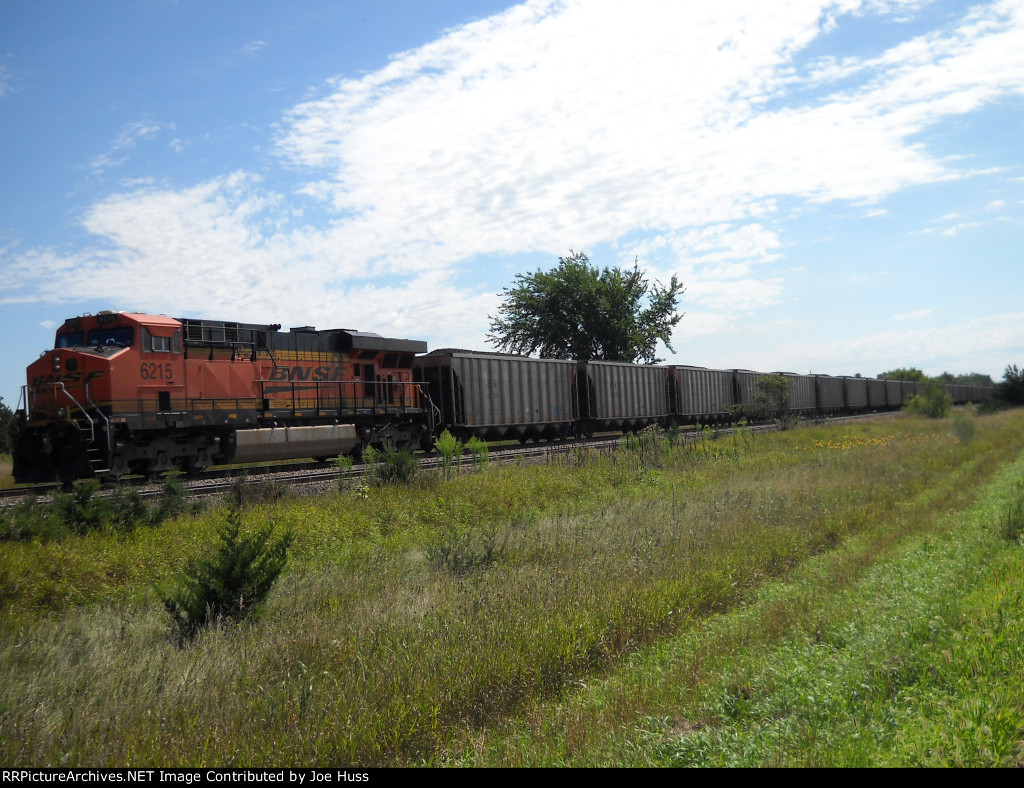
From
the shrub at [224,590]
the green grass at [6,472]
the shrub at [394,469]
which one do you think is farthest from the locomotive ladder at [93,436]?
the shrub at [224,590]

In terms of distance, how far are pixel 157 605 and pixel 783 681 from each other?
21.6 feet

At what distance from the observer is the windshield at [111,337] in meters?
15.5

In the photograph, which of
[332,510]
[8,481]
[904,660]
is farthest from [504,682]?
[8,481]

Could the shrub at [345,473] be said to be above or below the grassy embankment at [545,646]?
above

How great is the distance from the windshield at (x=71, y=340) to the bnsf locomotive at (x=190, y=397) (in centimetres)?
3

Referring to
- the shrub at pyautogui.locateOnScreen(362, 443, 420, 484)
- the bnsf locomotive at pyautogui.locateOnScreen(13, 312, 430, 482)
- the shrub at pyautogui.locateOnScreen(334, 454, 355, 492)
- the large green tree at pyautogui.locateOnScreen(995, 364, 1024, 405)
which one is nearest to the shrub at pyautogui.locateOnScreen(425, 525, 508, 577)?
the shrub at pyautogui.locateOnScreen(334, 454, 355, 492)

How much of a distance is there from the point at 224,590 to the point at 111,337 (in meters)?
10.9

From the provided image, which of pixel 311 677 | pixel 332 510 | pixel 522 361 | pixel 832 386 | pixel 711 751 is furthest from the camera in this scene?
pixel 832 386

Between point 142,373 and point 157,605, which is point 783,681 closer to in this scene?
point 157,605

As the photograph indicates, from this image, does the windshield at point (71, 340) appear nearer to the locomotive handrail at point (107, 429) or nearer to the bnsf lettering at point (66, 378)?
the bnsf lettering at point (66, 378)

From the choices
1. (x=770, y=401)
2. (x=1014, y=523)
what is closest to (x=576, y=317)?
(x=770, y=401)

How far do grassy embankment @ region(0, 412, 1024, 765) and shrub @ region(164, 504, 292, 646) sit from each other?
0.92 feet

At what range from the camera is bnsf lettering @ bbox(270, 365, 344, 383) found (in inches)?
738

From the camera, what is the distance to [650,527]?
1059cm
